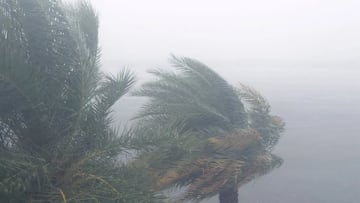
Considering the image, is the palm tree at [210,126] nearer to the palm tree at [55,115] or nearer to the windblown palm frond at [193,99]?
the windblown palm frond at [193,99]

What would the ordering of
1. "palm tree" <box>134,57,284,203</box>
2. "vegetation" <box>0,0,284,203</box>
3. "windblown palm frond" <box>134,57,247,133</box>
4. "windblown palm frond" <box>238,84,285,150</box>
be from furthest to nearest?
"windblown palm frond" <box>238,84,285,150</box> < "windblown palm frond" <box>134,57,247,133</box> < "palm tree" <box>134,57,284,203</box> < "vegetation" <box>0,0,284,203</box>

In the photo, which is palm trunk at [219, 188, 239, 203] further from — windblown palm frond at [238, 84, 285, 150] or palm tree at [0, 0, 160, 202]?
palm tree at [0, 0, 160, 202]

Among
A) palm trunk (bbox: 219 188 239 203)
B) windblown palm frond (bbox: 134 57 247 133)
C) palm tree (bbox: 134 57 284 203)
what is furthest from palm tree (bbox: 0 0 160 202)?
palm trunk (bbox: 219 188 239 203)

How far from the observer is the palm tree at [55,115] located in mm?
5414

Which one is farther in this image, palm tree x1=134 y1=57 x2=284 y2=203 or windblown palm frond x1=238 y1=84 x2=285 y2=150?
windblown palm frond x1=238 y1=84 x2=285 y2=150

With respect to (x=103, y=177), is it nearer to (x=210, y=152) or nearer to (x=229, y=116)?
(x=210, y=152)

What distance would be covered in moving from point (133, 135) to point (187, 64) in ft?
13.4

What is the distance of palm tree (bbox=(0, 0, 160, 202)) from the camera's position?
17.8 feet

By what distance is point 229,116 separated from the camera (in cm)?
988

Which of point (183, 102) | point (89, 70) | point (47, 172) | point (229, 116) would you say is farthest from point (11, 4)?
point (229, 116)

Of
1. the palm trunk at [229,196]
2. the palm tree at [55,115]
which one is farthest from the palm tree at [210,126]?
the palm tree at [55,115]

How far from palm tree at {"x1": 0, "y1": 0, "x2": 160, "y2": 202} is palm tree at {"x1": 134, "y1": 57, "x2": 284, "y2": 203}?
6.89 ft

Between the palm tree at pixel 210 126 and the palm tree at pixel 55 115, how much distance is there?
6.89 ft

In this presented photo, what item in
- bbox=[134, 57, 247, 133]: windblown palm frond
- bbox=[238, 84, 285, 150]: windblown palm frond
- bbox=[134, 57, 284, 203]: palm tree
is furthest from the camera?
bbox=[238, 84, 285, 150]: windblown palm frond
